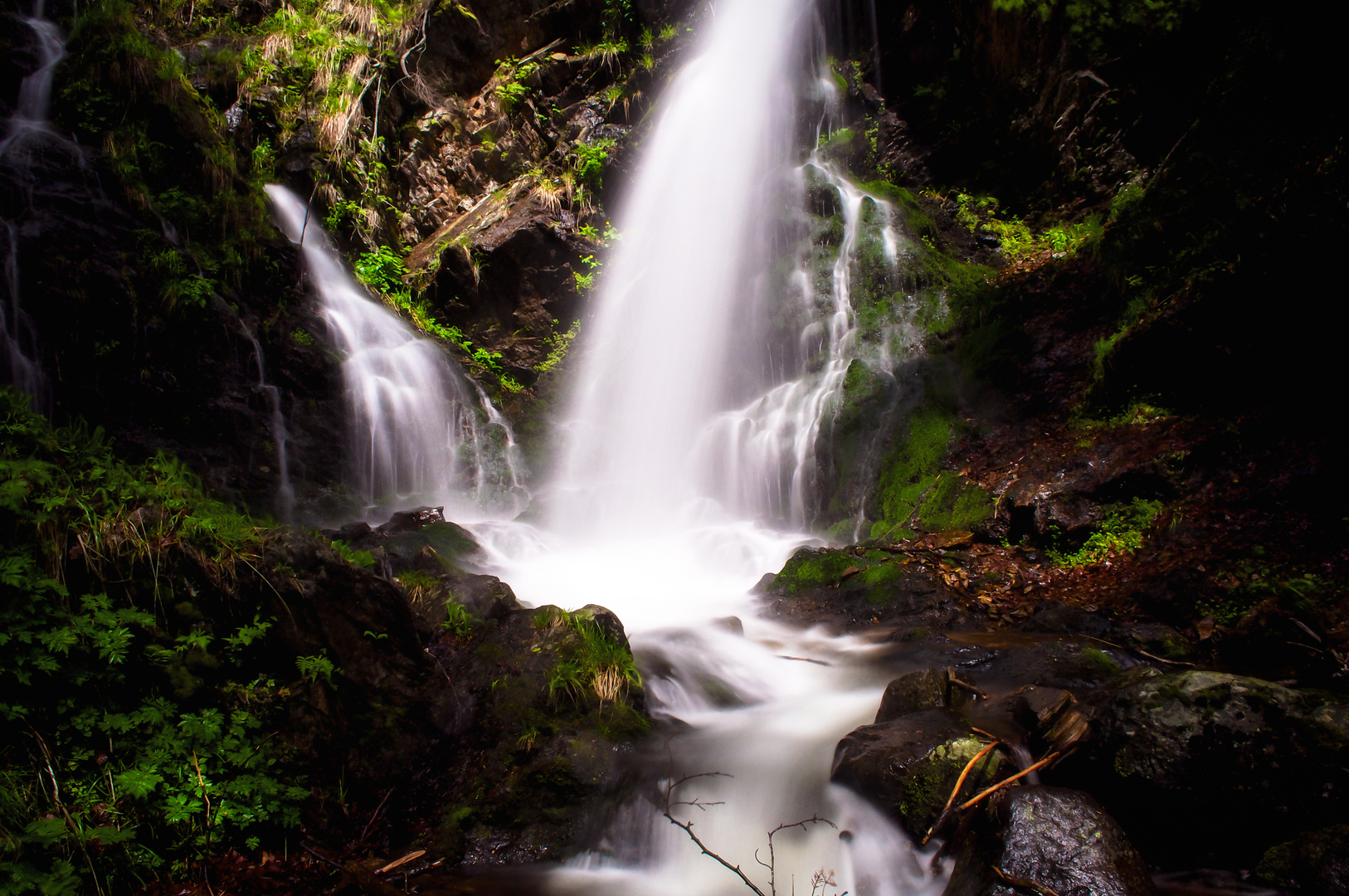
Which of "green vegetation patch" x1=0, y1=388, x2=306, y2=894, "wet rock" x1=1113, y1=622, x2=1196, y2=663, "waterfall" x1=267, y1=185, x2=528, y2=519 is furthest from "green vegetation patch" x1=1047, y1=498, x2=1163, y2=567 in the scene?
"waterfall" x1=267, y1=185, x2=528, y2=519

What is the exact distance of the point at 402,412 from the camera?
9.37 m

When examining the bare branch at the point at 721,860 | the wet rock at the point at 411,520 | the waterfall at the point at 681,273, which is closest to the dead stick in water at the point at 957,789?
the bare branch at the point at 721,860

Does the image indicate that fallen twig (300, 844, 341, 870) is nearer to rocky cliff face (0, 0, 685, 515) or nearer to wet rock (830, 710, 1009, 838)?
wet rock (830, 710, 1009, 838)

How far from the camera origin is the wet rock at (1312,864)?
2178mm

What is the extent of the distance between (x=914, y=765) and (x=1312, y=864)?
145cm

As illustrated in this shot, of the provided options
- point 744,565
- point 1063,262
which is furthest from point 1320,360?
point 744,565

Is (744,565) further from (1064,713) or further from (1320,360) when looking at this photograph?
(1320,360)

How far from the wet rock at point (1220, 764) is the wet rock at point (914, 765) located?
0.53 m

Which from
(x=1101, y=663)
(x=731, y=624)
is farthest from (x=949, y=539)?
(x=731, y=624)

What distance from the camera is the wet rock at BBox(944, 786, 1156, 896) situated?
7.39ft

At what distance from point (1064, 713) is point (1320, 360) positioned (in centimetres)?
420

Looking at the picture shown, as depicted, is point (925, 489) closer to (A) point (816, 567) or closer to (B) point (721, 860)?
(A) point (816, 567)

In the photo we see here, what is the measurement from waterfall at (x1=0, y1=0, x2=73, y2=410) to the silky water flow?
4.74 m

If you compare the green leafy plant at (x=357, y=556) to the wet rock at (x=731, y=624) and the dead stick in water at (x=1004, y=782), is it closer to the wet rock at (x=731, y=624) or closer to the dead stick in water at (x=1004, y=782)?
the wet rock at (x=731, y=624)
